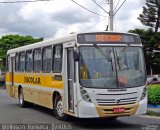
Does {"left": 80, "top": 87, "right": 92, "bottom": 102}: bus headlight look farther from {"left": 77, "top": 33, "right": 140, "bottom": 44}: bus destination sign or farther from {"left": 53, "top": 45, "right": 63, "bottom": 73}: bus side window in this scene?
{"left": 53, "top": 45, "right": 63, "bottom": 73}: bus side window

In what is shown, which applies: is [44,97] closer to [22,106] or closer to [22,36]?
[22,106]

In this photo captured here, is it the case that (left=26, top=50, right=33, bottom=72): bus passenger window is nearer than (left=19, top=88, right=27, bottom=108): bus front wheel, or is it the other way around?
(left=26, top=50, right=33, bottom=72): bus passenger window

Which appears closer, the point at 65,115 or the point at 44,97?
the point at 65,115

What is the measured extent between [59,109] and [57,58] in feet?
5.51

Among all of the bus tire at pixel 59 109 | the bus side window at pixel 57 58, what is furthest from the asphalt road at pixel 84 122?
the bus side window at pixel 57 58

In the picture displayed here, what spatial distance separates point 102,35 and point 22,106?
8364 millimetres

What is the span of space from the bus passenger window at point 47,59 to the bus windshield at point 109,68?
307 centimetres

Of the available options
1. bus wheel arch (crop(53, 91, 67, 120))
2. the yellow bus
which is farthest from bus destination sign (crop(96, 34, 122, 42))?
bus wheel arch (crop(53, 91, 67, 120))

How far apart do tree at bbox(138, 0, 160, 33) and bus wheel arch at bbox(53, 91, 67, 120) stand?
3514 cm

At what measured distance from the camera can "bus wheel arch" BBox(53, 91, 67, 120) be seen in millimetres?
Answer: 14637

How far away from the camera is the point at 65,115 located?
47.6ft

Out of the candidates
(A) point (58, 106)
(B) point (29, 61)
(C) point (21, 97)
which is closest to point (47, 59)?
(A) point (58, 106)

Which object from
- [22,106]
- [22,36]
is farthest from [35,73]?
[22,36]

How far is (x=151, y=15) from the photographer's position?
4884 cm
